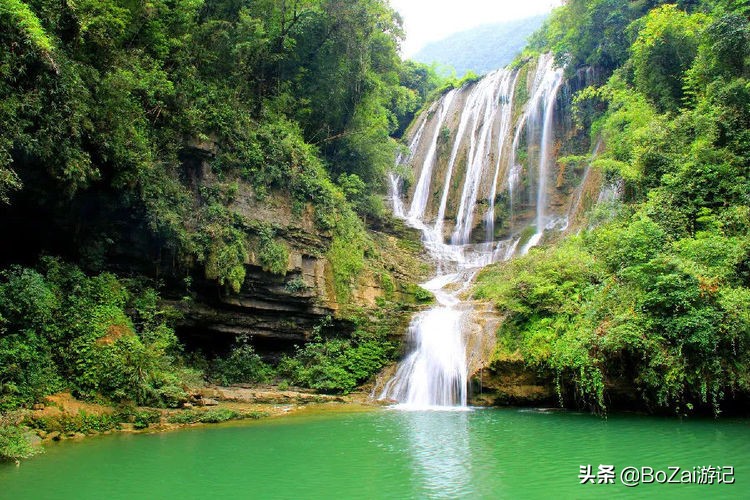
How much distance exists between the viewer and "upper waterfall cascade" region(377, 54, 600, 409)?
75.6 ft

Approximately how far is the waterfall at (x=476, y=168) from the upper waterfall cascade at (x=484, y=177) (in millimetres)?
49

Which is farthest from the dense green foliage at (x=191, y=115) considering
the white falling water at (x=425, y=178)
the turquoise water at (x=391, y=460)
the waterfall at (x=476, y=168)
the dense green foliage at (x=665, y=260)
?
the dense green foliage at (x=665, y=260)

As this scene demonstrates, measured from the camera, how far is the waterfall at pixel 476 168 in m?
23.0

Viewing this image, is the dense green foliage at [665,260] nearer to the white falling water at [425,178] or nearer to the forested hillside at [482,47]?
the white falling water at [425,178]

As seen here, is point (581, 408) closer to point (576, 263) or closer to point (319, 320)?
point (576, 263)

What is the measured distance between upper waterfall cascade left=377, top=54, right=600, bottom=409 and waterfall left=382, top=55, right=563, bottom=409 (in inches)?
1.9

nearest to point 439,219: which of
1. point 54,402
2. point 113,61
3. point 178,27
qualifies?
point 178,27

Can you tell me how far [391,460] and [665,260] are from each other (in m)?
6.59

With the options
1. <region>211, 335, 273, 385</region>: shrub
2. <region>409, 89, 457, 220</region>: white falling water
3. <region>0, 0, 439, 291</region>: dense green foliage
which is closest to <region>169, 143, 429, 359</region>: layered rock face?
<region>0, 0, 439, 291</region>: dense green foliage

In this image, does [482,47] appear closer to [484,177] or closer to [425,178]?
[425,178]

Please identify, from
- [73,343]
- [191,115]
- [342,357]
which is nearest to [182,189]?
[191,115]

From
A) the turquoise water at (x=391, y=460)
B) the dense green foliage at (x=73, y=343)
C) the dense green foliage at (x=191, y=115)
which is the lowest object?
the turquoise water at (x=391, y=460)

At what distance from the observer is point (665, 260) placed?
9.83m

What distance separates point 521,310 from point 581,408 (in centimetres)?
254
